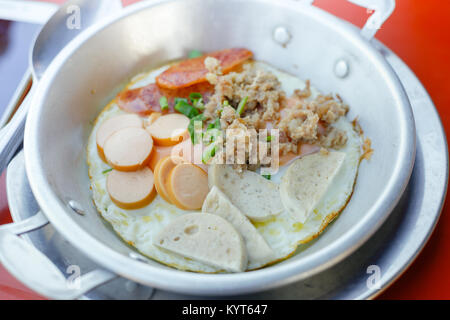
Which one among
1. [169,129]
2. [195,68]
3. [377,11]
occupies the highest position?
[377,11]

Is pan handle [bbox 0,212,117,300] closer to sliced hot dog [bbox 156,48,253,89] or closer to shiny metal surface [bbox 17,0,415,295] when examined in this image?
shiny metal surface [bbox 17,0,415,295]

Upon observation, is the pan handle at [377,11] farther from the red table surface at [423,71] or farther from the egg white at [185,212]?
the red table surface at [423,71]

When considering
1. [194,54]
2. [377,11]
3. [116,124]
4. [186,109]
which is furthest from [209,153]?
[377,11]

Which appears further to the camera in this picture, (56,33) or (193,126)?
(56,33)

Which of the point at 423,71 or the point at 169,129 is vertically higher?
the point at 423,71

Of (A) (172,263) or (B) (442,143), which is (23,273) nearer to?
(A) (172,263)

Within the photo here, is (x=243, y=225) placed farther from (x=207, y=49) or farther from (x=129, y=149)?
(x=207, y=49)
